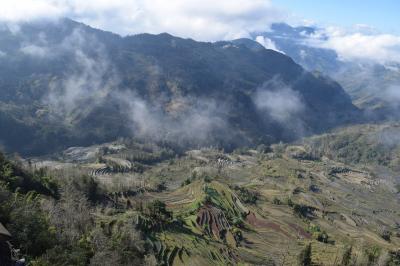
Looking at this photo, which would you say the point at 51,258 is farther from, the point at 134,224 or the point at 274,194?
the point at 274,194

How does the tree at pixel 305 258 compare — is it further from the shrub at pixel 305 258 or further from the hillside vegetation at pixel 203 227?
the hillside vegetation at pixel 203 227

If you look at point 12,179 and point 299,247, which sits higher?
point 12,179

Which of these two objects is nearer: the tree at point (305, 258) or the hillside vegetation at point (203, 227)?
the hillside vegetation at point (203, 227)

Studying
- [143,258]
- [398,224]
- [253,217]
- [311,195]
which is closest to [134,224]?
[143,258]

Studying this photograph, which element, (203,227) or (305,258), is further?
(203,227)

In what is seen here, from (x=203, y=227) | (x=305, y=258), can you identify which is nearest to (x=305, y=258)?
(x=305, y=258)

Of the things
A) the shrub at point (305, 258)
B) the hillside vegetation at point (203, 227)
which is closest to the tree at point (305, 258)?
the shrub at point (305, 258)

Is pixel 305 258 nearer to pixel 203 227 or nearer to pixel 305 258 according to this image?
pixel 305 258

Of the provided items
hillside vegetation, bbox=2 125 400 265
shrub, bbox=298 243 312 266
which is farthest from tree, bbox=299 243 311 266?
hillside vegetation, bbox=2 125 400 265

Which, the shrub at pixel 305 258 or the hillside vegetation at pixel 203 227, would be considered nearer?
the hillside vegetation at pixel 203 227

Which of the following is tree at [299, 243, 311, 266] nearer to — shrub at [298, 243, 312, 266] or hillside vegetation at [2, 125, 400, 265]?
shrub at [298, 243, 312, 266]

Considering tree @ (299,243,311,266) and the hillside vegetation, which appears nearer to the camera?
the hillside vegetation
